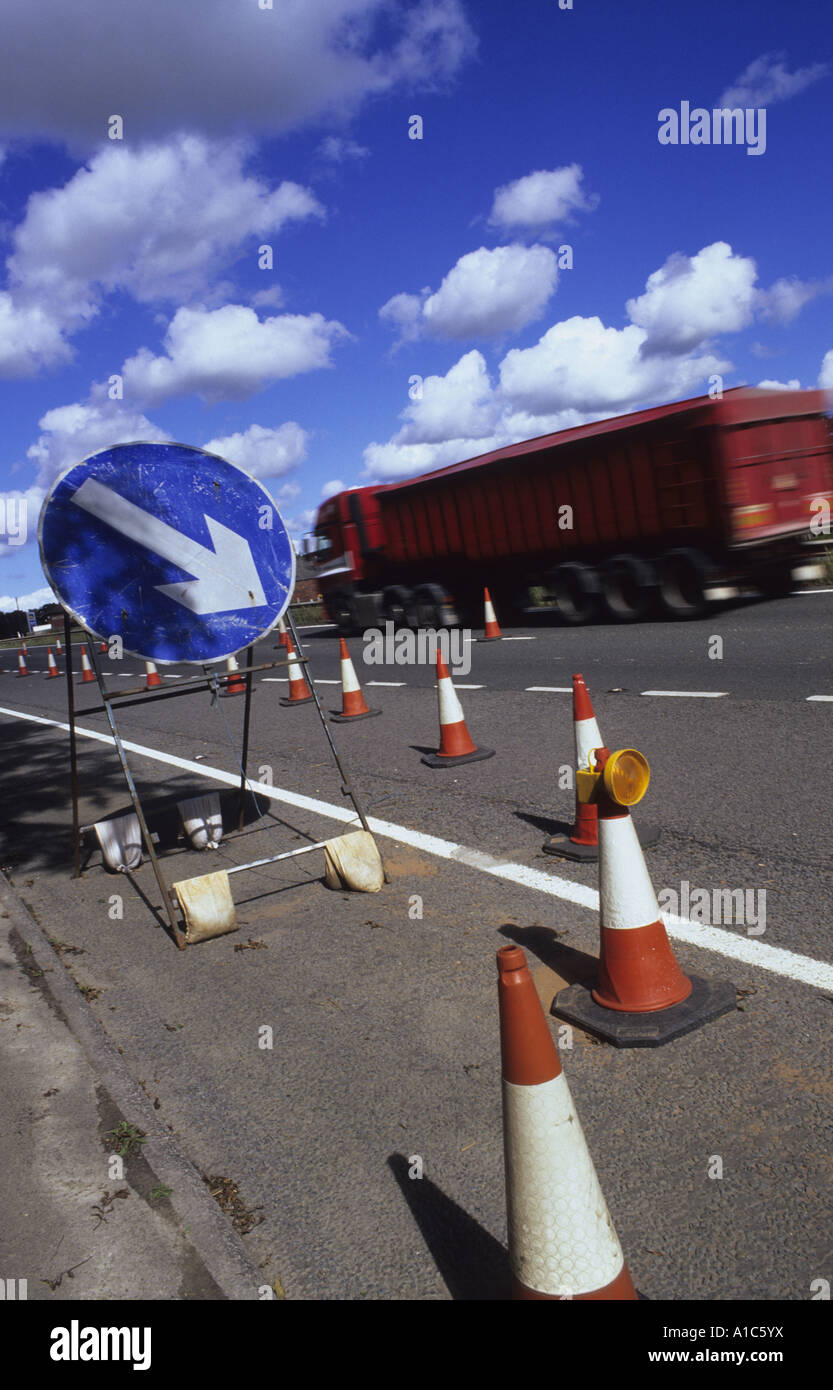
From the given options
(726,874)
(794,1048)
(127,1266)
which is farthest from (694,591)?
(127,1266)

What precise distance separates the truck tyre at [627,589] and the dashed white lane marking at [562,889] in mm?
9076

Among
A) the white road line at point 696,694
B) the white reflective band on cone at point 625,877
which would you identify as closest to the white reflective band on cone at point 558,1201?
the white reflective band on cone at point 625,877

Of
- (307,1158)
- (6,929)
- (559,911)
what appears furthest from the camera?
(6,929)

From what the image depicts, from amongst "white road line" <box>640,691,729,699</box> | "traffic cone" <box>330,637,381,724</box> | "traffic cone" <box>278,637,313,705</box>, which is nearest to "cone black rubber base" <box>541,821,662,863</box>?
"white road line" <box>640,691,729,699</box>

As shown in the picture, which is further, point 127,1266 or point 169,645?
point 169,645

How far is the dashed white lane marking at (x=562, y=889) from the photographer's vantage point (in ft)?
12.4

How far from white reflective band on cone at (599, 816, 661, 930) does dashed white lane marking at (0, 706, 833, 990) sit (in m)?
0.63

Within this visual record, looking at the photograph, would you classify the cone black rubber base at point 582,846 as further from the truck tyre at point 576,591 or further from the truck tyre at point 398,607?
the truck tyre at point 398,607

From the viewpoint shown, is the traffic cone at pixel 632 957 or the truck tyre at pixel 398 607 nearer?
the traffic cone at pixel 632 957

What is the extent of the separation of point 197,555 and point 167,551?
0.54 feet

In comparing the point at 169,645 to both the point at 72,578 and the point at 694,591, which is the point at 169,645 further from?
the point at 694,591

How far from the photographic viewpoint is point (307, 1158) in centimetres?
310
